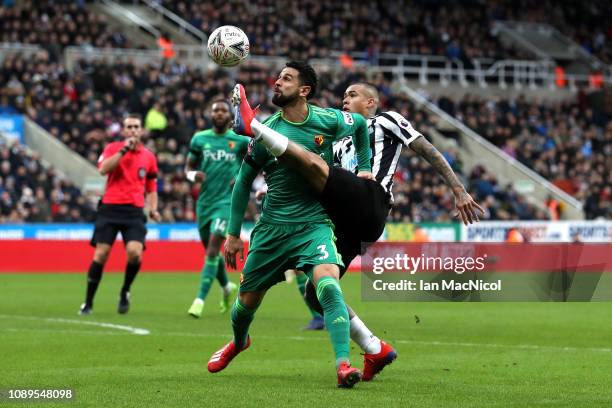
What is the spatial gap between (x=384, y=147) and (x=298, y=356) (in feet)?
7.27

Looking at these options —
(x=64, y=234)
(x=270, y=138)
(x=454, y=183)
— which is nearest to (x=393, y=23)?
(x=64, y=234)

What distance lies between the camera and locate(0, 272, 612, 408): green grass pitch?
8234 mm

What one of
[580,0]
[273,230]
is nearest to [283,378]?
[273,230]

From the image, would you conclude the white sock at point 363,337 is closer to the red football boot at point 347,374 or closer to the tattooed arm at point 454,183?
the red football boot at point 347,374

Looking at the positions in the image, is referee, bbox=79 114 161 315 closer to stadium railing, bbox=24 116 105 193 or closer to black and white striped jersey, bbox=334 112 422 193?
black and white striped jersey, bbox=334 112 422 193

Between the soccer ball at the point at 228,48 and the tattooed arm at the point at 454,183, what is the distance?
5.26 ft

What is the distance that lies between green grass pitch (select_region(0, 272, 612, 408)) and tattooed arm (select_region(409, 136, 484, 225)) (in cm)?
125

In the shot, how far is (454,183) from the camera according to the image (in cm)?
936

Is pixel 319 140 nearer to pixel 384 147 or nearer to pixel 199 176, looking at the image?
pixel 384 147

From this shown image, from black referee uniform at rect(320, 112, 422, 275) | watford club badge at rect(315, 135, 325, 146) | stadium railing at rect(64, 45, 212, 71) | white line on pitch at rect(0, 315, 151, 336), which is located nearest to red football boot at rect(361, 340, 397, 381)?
black referee uniform at rect(320, 112, 422, 275)

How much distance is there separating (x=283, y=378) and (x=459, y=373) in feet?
4.76

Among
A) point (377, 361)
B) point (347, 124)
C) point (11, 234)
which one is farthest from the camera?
point (11, 234)

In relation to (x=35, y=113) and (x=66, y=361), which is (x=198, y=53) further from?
(x=66, y=361)

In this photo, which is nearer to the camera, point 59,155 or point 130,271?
point 130,271
